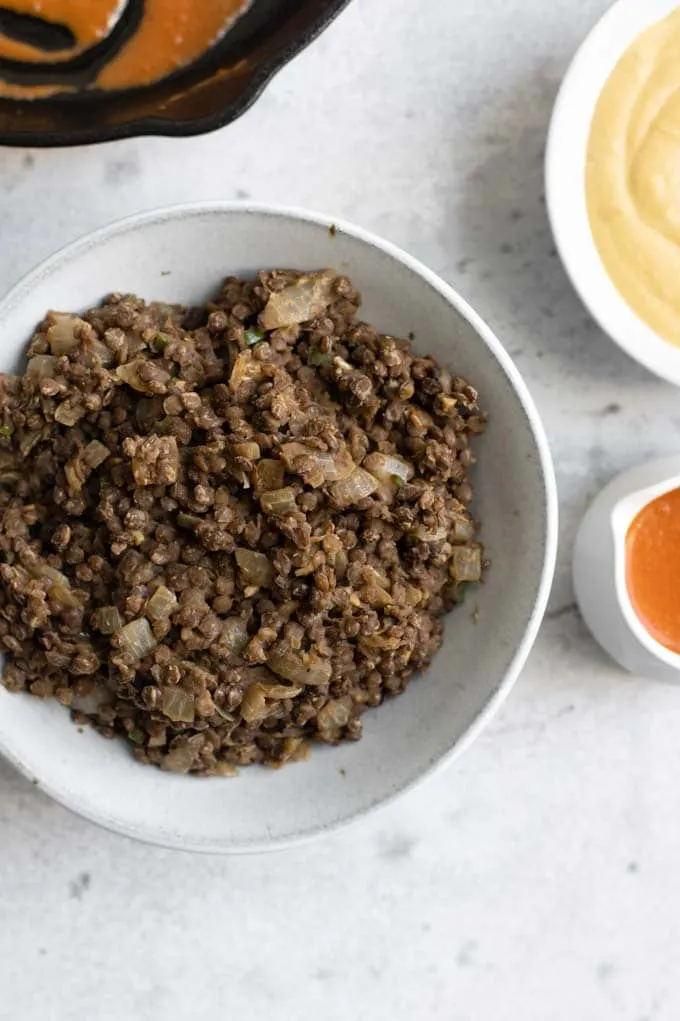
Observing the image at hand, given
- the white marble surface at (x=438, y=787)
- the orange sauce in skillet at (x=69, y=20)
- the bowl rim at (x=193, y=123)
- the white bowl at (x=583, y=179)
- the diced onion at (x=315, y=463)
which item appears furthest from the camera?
the white marble surface at (x=438, y=787)

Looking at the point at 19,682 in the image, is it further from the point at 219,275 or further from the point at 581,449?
the point at 581,449

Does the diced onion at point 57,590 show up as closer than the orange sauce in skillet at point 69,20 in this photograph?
Yes

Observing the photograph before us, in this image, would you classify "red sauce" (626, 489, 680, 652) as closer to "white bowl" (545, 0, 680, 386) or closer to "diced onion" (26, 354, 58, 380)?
"white bowl" (545, 0, 680, 386)

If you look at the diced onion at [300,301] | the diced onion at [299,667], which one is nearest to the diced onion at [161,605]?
the diced onion at [299,667]

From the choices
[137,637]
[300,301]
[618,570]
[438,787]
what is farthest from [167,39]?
[438,787]

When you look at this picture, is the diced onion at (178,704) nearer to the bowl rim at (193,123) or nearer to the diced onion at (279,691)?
the diced onion at (279,691)

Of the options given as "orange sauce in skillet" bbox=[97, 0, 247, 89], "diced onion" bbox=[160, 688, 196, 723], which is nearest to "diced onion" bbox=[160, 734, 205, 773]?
"diced onion" bbox=[160, 688, 196, 723]

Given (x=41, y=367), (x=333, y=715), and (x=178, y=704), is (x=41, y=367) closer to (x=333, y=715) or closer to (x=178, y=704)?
(x=178, y=704)
